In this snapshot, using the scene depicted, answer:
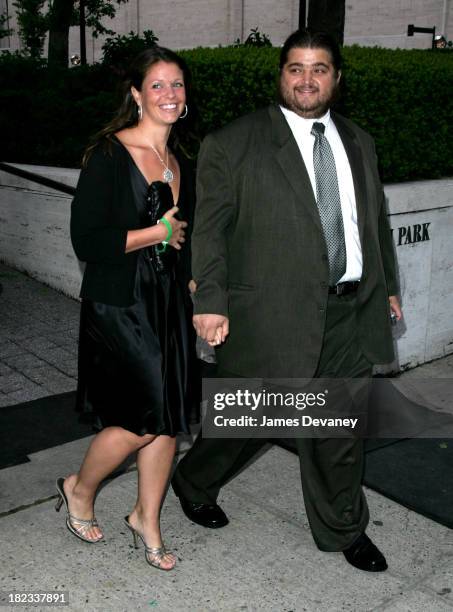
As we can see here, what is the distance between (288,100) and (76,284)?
457 centimetres

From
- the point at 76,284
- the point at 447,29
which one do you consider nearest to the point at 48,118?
the point at 76,284

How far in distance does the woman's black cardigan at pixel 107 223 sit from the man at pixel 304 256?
0.29 meters

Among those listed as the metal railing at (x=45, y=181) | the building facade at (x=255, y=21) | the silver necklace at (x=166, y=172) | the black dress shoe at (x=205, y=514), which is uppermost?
the building facade at (x=255, y=21)

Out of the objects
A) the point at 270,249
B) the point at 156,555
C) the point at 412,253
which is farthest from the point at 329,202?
the point at 412,253

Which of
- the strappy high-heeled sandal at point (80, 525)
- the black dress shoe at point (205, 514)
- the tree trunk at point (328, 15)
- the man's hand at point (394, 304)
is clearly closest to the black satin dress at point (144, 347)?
the strappy high-heeled sandal at point (80, 525)

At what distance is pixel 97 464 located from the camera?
3.29 m

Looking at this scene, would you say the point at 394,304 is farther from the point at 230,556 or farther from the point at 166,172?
the point at 230,556

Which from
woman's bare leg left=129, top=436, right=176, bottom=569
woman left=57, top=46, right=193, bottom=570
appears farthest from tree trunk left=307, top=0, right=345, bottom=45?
woman's bare leg left=129, top=436, right=176, bottom=569

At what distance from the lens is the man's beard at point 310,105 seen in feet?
10.6

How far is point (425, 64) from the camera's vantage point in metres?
6.94

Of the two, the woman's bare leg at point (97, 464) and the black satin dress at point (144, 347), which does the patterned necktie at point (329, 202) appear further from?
the woman's bare leg at point (97, 464)

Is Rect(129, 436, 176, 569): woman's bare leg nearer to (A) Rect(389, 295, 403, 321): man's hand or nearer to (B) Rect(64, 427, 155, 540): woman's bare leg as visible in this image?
(B) Rect(64, 427, 155, 540): woman's bare leg

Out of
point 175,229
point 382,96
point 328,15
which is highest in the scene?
point 328,15

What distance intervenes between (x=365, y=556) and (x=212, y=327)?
116 centimetres
